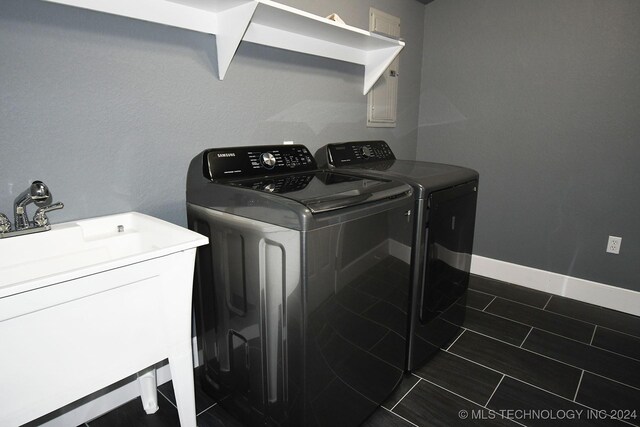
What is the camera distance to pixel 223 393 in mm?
1521

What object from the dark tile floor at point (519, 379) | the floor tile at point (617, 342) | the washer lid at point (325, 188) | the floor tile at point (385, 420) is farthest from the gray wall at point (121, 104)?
the floor tile at point (617, 342)

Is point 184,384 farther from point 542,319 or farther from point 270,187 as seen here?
point 542,319

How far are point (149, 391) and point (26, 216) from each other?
805mm

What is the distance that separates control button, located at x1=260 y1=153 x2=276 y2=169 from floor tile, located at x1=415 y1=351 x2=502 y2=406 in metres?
1.17

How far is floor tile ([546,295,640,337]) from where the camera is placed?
2.17 m

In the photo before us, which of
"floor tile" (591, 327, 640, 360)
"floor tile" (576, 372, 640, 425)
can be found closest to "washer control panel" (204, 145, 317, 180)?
"floor tile" (576, 372, 640, 425)

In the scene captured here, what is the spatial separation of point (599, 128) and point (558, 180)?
0.38m

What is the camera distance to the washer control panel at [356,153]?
199 cm

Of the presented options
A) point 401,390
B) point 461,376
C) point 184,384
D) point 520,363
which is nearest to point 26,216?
point 184,384

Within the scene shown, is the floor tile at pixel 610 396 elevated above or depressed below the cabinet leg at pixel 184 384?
below

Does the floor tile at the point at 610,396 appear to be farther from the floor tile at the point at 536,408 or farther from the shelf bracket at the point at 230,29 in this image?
the shelf bracket at the point at 230,29

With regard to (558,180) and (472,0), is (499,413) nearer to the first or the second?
(558,180)

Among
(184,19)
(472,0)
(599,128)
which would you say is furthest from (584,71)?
(184,19)

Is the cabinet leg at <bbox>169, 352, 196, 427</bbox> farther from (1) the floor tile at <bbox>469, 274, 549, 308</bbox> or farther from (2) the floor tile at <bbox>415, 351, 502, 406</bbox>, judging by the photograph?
(1) the floor tile at <bbox>469, 274, 549, 308</bbox>
